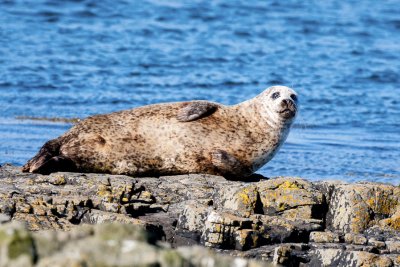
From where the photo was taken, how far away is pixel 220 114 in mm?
9664

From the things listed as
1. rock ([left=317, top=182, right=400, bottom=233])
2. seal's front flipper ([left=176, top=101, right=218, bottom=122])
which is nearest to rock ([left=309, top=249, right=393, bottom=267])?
rock ([left=317, top=182, right=400, bottom=233])

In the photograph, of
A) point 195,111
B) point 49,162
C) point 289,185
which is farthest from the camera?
point 195,111

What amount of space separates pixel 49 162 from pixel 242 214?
2.25 meters

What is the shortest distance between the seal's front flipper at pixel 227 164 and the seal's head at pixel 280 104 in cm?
70

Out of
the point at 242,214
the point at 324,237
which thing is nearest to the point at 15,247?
the point at 242,214

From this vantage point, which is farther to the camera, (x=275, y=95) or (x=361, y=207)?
(x=275, y=95)

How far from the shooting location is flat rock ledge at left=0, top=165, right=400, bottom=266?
6.77m

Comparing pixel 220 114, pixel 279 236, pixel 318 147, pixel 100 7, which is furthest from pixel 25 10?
pixel 279 236

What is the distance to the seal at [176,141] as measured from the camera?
9.02m

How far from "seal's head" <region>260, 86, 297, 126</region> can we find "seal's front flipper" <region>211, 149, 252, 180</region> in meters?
0.70

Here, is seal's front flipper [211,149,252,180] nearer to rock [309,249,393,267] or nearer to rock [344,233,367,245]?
rock [344,233,367,245]

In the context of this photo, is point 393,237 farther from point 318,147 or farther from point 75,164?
point 318,147

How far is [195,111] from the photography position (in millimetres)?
9477

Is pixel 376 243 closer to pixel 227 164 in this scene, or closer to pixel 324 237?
pixel 324 237
